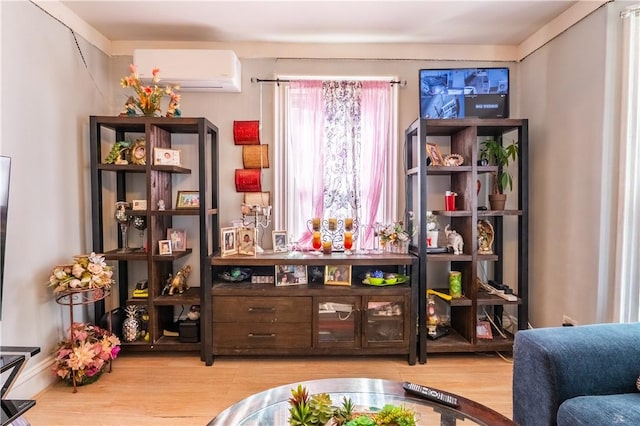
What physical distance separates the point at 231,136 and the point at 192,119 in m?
0.45

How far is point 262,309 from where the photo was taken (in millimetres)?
2625

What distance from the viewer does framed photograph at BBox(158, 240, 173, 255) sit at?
274cm

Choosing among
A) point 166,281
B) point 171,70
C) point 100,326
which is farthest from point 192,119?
point 100,326

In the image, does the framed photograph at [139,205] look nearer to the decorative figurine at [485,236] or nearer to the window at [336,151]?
the window at [336,151]

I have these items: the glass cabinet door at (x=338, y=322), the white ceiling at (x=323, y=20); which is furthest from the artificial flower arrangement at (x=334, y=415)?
the white ceiling at (x=323, y=20)

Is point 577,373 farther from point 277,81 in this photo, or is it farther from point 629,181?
point 277,81

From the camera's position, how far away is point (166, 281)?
9.62 ft

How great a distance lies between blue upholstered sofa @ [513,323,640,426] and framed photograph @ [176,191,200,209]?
8.13 ft

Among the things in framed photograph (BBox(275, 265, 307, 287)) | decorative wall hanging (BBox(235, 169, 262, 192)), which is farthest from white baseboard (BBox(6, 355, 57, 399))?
decorative wall hanging (BBox(235, 169, 262, 192))

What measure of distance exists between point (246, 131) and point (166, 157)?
2.20ft

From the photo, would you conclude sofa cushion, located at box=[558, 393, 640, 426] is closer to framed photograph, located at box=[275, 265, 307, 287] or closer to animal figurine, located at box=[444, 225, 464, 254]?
animal figurine, located at box=[444, 225, 464, 254]

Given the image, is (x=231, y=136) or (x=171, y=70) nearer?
(x=171, y=70)

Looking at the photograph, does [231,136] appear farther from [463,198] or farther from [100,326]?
[463,198]

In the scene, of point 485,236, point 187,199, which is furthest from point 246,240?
point 485,236
